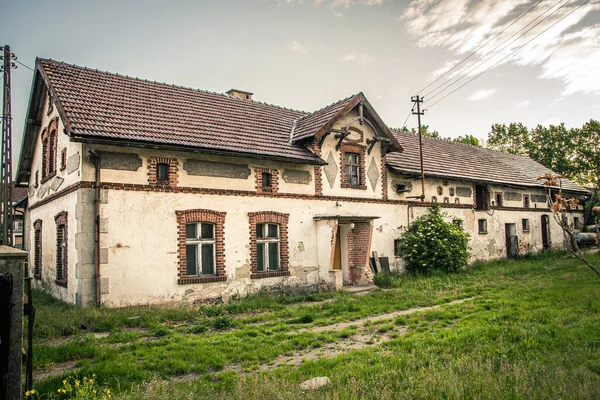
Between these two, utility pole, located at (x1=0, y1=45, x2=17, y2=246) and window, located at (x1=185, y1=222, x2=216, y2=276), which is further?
utility pole, located at (x1=0, y1=45, x2=17, y2=246)

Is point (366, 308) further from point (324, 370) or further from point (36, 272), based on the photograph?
point (36, 272)

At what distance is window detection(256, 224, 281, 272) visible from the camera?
14031 mm

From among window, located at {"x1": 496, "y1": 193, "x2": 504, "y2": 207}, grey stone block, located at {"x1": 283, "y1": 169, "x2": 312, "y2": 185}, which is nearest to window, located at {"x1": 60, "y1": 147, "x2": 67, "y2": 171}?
grey stone block, located at {"x1": 283, "y1": 169, "x2": 312, "y2": 185}

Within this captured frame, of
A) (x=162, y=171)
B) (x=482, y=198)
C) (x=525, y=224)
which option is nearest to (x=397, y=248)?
(x=482, y=198)

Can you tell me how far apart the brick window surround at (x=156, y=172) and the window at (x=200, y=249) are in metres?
1.36

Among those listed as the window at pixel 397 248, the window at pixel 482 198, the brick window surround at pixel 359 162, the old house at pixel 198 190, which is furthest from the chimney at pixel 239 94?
the window at pixel 482 198

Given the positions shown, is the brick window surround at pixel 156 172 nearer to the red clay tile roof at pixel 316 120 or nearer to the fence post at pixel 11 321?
the red clay tile roof at pixel 316 120

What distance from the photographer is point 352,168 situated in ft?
56.1

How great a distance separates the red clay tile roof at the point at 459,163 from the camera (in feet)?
65.7

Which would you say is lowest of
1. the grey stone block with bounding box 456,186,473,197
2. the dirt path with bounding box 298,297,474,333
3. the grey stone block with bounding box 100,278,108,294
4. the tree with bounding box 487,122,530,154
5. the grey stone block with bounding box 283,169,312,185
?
the dirt path with bounding box 298,297,474,333

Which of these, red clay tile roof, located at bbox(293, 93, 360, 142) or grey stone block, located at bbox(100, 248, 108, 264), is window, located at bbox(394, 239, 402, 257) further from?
grey stone block, located at bbox(100, 248, 108, 264)

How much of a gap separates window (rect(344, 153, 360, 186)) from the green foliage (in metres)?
32.6

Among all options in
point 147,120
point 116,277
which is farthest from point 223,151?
point 116,277

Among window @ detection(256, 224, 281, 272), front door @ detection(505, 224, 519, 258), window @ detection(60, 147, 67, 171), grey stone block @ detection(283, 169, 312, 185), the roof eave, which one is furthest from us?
front door @ detection(505, 224, 519, 258)
